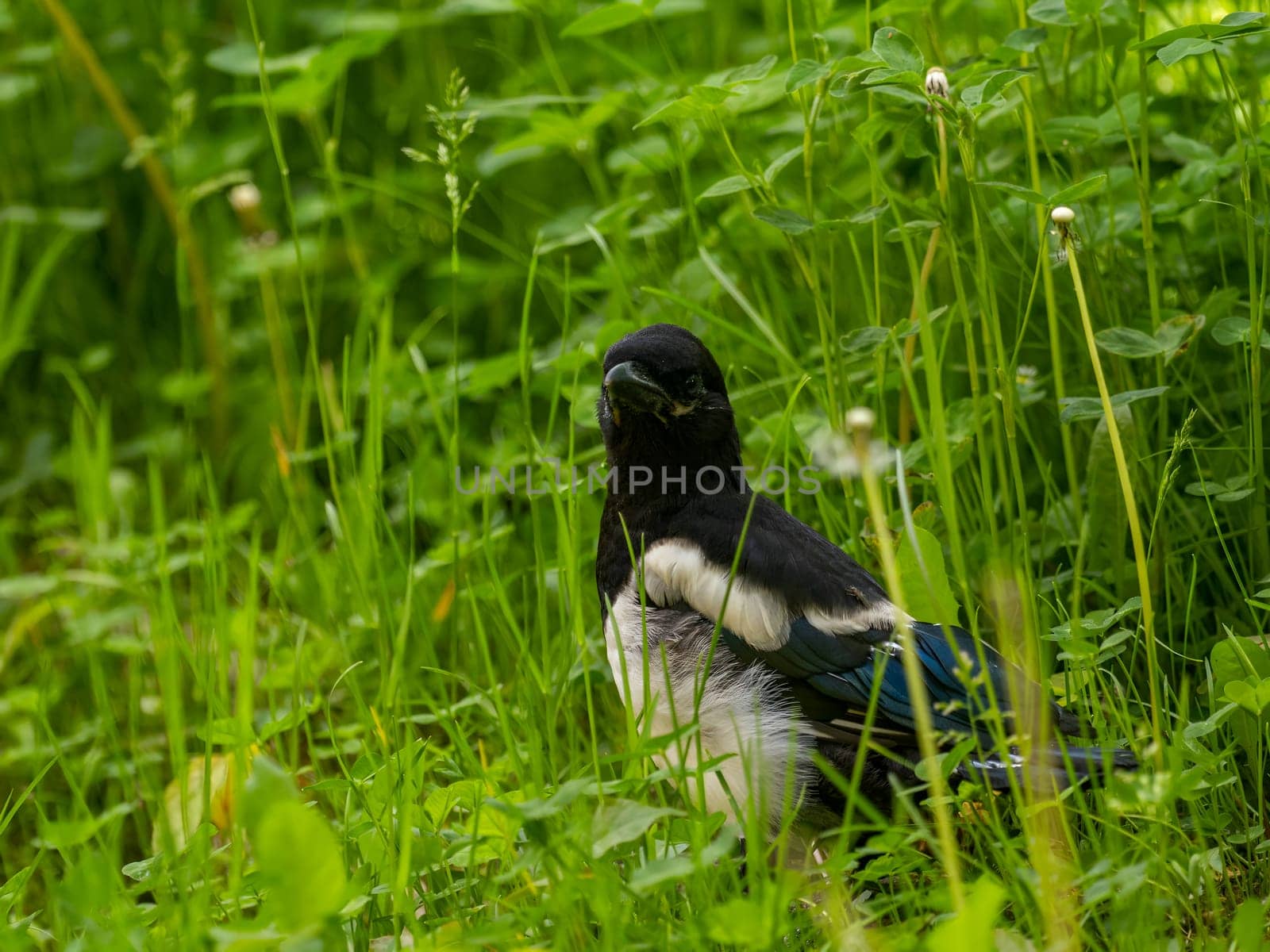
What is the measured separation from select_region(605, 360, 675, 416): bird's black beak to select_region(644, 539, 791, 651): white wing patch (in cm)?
21

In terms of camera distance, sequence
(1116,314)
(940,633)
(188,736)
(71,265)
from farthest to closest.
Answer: (71,265) < (188,736) < (1116,314) < (940,633)

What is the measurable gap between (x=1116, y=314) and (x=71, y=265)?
292cm

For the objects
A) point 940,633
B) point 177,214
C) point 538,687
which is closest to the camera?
point 940,633

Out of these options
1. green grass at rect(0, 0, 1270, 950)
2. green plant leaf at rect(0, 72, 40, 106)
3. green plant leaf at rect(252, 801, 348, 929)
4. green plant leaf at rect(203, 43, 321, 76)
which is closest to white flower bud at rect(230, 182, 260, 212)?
green grass at rect(0, 0, 1270, 950)

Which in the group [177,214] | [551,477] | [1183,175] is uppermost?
[177,214]

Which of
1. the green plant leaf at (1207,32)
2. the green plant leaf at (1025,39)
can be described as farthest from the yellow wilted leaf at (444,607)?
the green plant leaf at (1207,32)

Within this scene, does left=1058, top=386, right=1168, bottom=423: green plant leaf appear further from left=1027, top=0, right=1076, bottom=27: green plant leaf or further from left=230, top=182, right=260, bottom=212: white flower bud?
left=230, top=182, right=260, bottom=212: white flower bud

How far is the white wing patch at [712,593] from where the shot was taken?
2037mm

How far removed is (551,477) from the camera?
2.42 meters

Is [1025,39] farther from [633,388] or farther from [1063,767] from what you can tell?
[1063,767]

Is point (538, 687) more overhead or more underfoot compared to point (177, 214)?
more underfoot

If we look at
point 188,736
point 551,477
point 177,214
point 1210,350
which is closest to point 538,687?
point 551,477

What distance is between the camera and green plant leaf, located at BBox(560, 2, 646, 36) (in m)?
2.43

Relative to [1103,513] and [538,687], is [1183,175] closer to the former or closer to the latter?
[1103,513]
